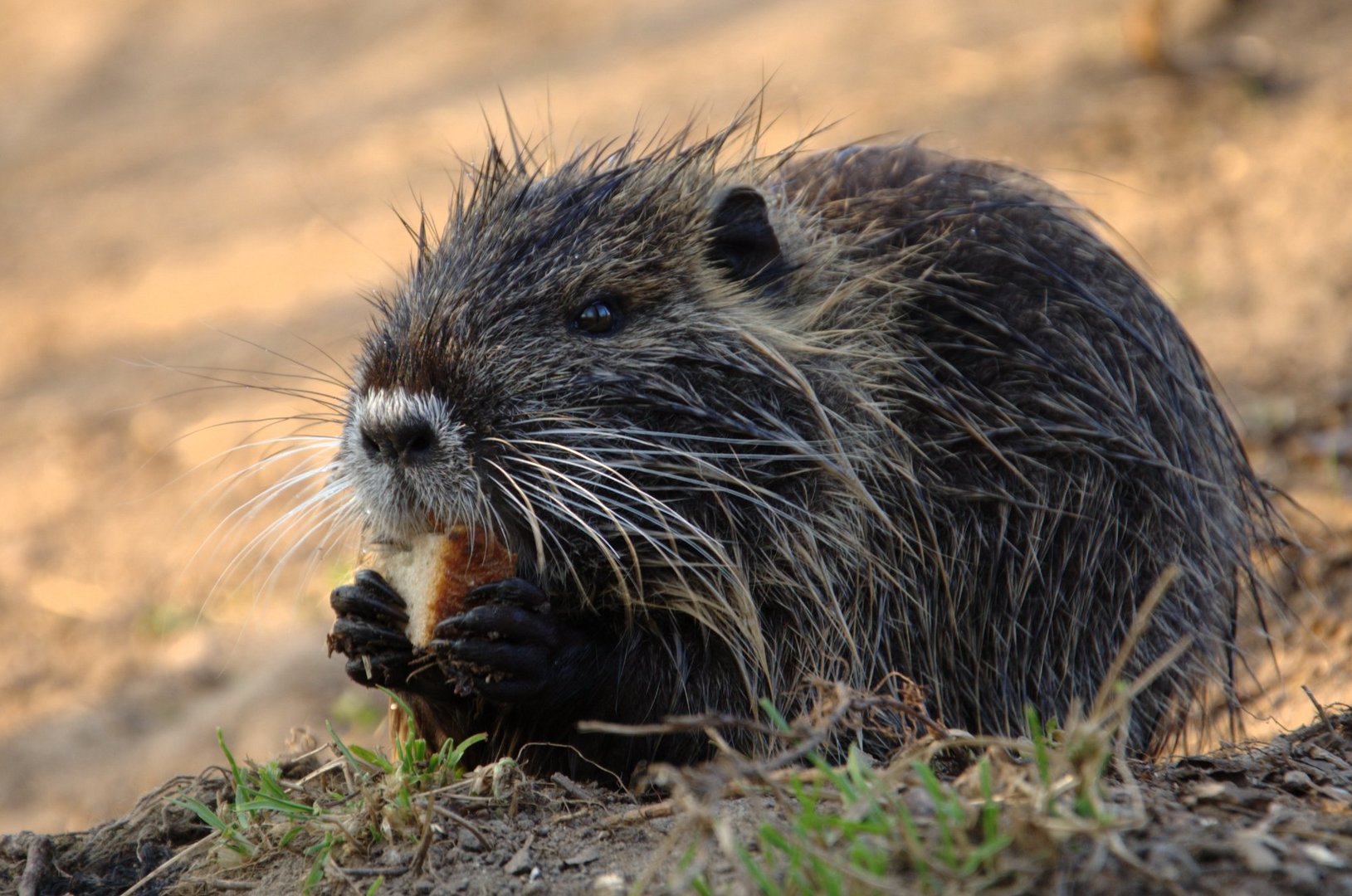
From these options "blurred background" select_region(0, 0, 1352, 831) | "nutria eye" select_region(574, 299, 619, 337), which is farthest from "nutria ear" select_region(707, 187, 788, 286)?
"blurred background" select_region(0, 0, 1352, 831)

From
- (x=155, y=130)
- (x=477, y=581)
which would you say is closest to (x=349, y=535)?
(x=477, y=581)

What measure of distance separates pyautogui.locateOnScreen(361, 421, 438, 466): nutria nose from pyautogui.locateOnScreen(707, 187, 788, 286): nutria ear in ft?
2.69

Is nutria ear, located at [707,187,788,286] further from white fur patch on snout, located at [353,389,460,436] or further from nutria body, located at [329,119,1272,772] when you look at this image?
white fur patch on snout, located at [353,389,460,436]

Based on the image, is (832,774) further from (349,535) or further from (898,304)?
(349,535)

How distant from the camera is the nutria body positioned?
2.71 metres

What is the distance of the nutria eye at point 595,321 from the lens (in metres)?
2.90

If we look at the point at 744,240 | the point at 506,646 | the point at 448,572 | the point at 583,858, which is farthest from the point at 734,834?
the point at 744,240

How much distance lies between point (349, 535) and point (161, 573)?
3.68 meters

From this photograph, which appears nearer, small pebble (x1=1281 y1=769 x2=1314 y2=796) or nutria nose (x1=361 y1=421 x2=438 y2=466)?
small pebble (x1=1281 y1=769 x2=1314 y2=796)

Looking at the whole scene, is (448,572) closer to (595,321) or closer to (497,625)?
(497,625)

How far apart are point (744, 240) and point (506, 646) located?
111 centimetres

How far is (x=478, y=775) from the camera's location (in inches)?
95.6

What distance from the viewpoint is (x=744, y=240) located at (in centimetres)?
310

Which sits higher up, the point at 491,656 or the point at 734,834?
the point at 491,656
